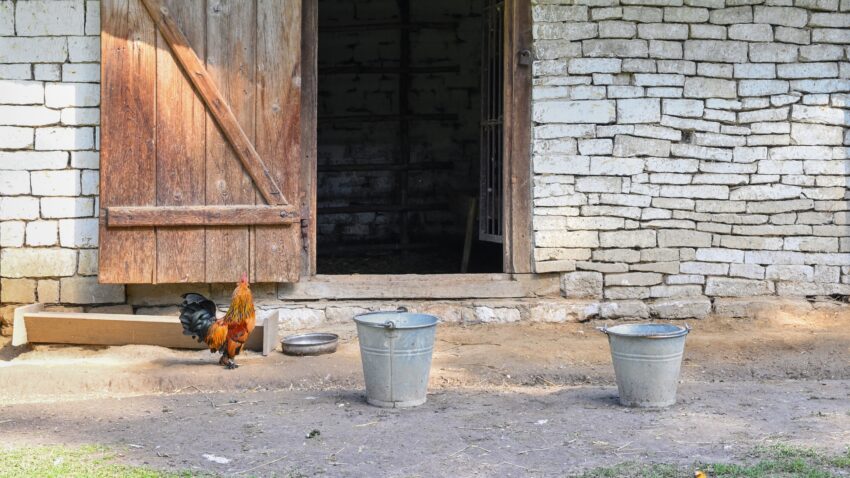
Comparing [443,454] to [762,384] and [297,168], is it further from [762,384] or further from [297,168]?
[297,168]

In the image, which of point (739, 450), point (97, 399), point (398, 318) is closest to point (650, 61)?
point (398, 318)

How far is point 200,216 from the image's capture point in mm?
7324

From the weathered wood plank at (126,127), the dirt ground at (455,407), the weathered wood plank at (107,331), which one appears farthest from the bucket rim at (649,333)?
the weathered wood plank at (126,127)

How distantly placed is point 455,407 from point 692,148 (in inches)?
135

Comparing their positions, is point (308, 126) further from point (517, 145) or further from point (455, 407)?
point (455, 407)

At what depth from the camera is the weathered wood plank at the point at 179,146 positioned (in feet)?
23.9

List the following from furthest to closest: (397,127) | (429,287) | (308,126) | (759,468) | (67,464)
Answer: (397,127) → (429,287) → (308,126) → (67,464) → (759,468)

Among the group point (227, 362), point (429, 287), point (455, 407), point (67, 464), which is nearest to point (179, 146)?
point (227, 362)

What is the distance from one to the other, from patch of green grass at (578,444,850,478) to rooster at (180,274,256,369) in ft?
9.40

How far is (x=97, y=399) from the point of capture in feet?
20.4

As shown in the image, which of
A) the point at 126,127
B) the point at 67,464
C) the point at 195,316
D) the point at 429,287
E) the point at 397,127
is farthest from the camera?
the point at 397,127

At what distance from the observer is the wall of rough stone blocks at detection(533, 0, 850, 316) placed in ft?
26.2

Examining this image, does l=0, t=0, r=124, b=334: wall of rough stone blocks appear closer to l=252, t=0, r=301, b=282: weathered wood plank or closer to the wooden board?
the wooden board

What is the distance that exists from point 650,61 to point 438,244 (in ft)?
16.2
